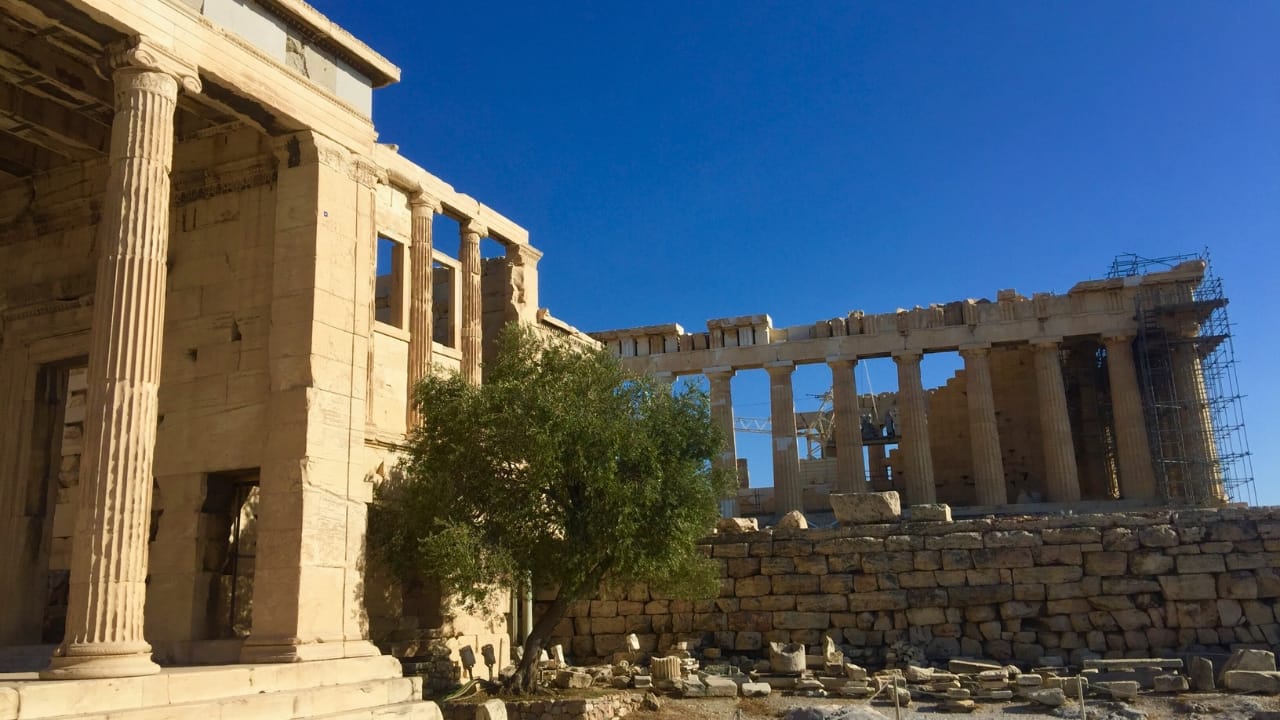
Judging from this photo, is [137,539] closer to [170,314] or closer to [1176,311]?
[170,314]

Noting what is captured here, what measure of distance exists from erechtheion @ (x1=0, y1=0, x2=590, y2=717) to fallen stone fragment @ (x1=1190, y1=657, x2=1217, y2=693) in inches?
407

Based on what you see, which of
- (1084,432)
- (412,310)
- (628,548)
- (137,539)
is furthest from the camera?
(1084,432)

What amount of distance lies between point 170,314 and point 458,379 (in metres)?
4.20

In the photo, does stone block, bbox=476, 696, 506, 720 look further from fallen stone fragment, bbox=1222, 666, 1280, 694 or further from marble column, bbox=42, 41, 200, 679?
fallen stone fragment, bbox=1222, 666, 1280, 694

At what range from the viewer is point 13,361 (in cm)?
1500

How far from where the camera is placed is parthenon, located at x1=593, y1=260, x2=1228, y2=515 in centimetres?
2839

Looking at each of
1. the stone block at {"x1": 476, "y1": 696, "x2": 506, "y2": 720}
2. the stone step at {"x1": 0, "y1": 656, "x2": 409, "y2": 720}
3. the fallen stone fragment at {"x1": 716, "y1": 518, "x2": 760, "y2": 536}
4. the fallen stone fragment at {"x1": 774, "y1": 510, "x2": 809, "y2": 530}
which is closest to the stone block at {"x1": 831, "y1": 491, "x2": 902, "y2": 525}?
the fallen stone fragment at {"x1": 774, "y1": 510, "x2": 809, "y2": 530}

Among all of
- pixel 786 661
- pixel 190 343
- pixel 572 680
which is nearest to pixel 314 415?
pixel 190 343

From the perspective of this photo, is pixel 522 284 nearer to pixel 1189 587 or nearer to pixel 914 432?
pixel 914 432

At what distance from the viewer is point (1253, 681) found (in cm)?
1391

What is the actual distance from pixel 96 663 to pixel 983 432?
24.7 m

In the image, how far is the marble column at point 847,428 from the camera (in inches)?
1186

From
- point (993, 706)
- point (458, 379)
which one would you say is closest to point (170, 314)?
point (458, 379)

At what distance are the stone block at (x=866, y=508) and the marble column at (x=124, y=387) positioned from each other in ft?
37.3
